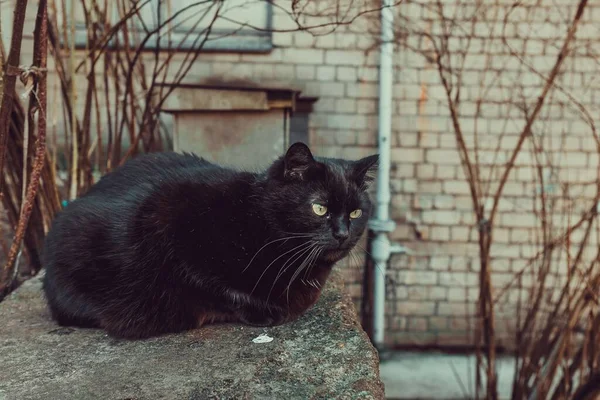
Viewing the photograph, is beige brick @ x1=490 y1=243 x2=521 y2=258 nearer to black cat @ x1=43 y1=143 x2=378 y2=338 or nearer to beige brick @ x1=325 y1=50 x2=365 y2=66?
beige brick @ x1=325 y1=50 x2=365 y2=66

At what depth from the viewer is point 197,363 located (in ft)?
5.00

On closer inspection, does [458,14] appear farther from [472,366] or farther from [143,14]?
[472,366]

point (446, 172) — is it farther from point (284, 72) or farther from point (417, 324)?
point (284, 72)

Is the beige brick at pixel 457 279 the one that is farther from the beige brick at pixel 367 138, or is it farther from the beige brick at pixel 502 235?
the beige brick at pixel 367 138

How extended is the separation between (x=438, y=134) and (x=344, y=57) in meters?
1.10

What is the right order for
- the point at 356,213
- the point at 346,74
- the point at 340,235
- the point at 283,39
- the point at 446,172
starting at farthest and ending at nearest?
the point at 446,172, the point at 346,74, the point at 283,39, the point at 356,213, the point at 340,235

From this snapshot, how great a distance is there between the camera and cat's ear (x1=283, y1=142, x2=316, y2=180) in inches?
64.4

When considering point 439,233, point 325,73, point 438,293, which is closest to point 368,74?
point 325,73

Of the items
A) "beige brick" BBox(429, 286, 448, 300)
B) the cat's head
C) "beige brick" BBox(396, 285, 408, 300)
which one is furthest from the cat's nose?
"beige brick" BBox(429, 286, 448, 300)

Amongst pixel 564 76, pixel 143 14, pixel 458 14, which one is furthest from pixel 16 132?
pixel 564 76

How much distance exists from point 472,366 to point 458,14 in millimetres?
3194

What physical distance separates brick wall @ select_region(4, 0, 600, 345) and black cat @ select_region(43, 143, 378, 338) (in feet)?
10.6

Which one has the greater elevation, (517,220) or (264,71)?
(264,71)

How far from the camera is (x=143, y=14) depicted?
15.2 feet
